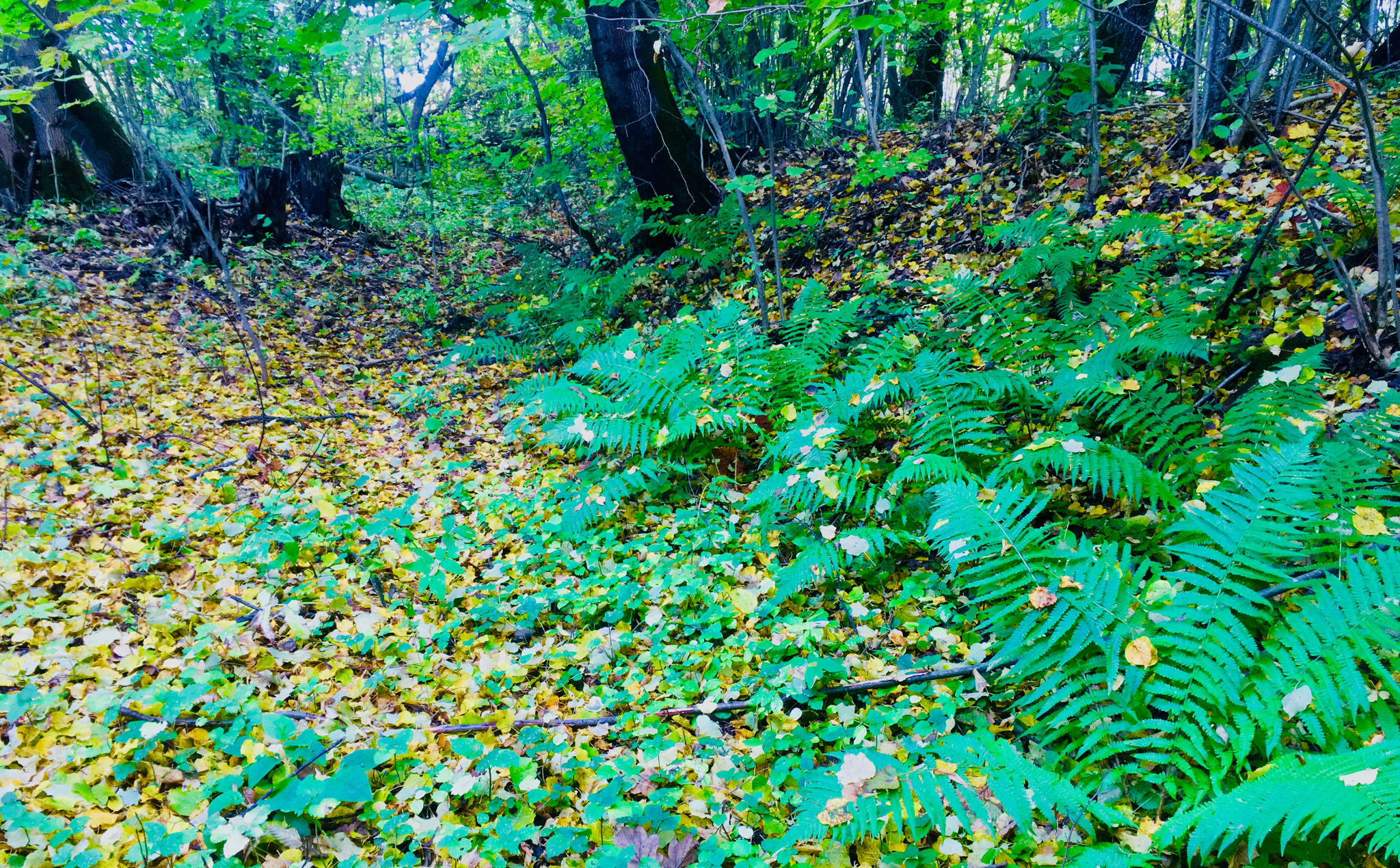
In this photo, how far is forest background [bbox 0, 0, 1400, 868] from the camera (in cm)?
166

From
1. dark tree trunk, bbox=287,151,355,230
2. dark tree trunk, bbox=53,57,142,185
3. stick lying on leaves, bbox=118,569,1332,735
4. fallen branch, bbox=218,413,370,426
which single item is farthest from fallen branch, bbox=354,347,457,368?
dark tree trunk, bbox=53,57,142,185

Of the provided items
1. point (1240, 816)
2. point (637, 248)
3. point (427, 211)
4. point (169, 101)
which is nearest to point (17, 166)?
point (169, 101)

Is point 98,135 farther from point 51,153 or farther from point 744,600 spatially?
point 744,600

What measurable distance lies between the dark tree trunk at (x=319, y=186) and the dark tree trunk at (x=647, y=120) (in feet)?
17.0

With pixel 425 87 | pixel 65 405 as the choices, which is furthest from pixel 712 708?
pixel 425 87

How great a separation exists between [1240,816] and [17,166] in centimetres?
1078

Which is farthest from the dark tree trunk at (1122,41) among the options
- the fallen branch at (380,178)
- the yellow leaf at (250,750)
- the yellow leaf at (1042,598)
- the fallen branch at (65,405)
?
the fallen branch at (380,178)

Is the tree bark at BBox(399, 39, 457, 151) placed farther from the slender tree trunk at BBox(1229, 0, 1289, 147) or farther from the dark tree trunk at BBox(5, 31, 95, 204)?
the slender tree trunk at BBox(1229, 0, 1289, 147)

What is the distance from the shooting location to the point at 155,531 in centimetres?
306

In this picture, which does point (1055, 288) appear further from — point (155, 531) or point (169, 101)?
point (169, 101)

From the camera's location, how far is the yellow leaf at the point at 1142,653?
175 cm

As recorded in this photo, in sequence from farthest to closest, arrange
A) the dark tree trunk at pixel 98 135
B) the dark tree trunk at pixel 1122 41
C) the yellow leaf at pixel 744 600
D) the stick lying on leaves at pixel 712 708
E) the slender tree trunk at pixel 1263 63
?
1. the dark tree trunk at pixel 98 135
2. the dark tree trunk at pixel 1122 41
3. the slender tree trunk at pixel 1263 63
4. the yellow leaf at pixel 744 600
5. the stick lying on leaves at pixel 712 708

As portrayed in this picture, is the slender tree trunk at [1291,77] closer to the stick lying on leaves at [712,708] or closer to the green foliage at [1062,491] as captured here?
the green foliage at [1062,491]

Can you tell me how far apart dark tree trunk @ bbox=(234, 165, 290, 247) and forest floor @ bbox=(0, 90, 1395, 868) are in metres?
2.13
